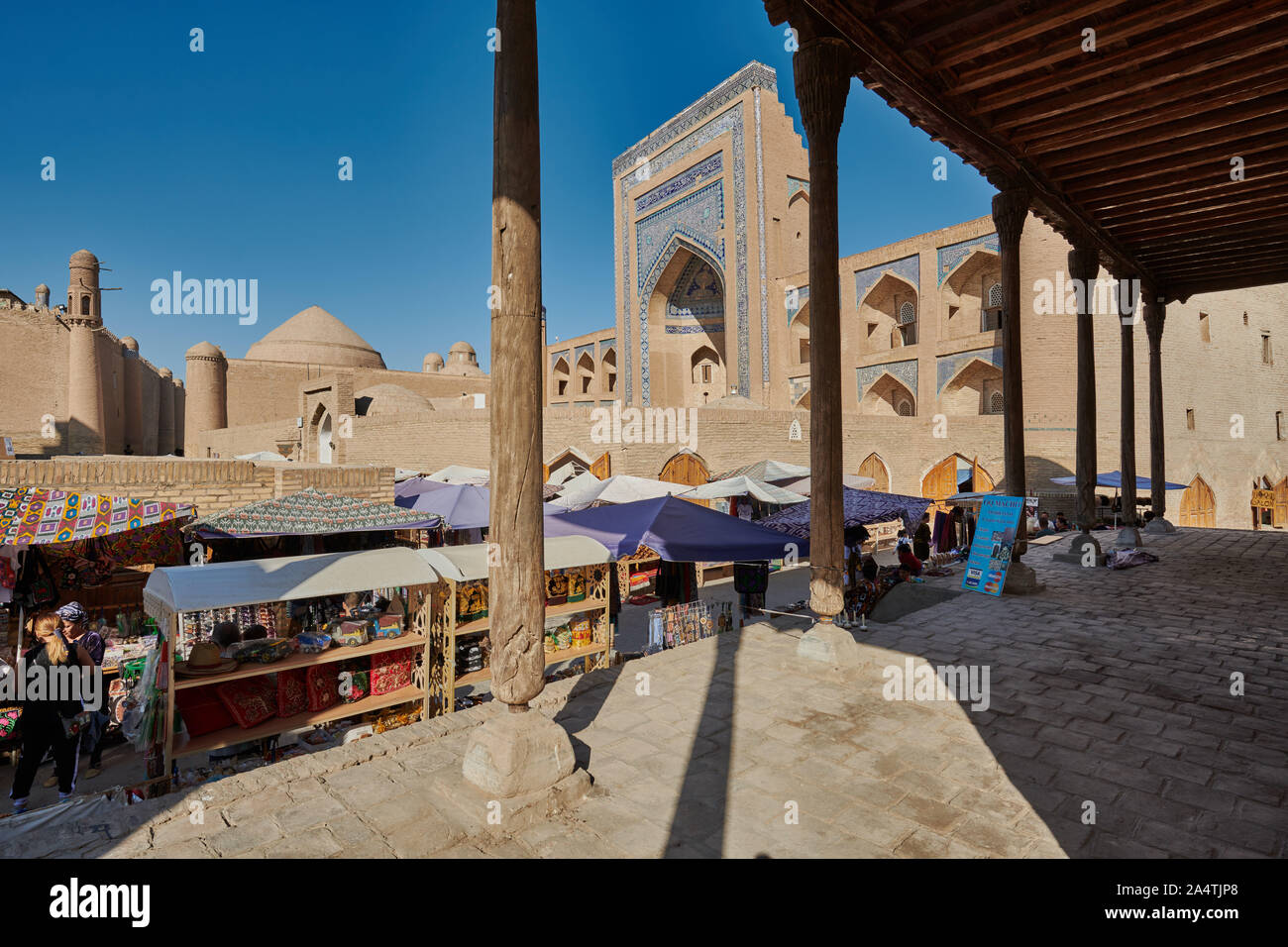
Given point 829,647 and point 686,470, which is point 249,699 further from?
point 686,470

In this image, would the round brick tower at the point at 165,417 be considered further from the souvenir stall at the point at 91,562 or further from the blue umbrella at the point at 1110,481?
the blue umbrella at the point at 1110,481

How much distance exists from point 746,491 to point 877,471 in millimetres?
9900

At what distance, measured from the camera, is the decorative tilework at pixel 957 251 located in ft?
66.7

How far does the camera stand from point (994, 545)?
853 centimetres

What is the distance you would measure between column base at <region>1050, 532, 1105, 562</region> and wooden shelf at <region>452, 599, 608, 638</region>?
8270 millimetres

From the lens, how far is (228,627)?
478 cm

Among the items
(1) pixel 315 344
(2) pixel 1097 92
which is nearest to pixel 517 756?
(2) pixel 1097 92

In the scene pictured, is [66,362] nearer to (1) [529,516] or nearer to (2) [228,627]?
(2) [228,627]

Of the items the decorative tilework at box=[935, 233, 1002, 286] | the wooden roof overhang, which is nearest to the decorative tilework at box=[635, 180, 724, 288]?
the decorative tilework at box=[935, 233, 1002, 286]

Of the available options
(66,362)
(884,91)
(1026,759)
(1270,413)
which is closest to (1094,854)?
(1026,759)

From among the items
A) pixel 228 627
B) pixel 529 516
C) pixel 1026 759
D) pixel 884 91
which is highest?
pixel 884 91

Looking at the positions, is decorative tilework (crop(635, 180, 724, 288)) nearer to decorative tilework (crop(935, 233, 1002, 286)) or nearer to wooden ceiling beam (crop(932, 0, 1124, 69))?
decorative tilework (crop(935, 233, 1002, 286))
